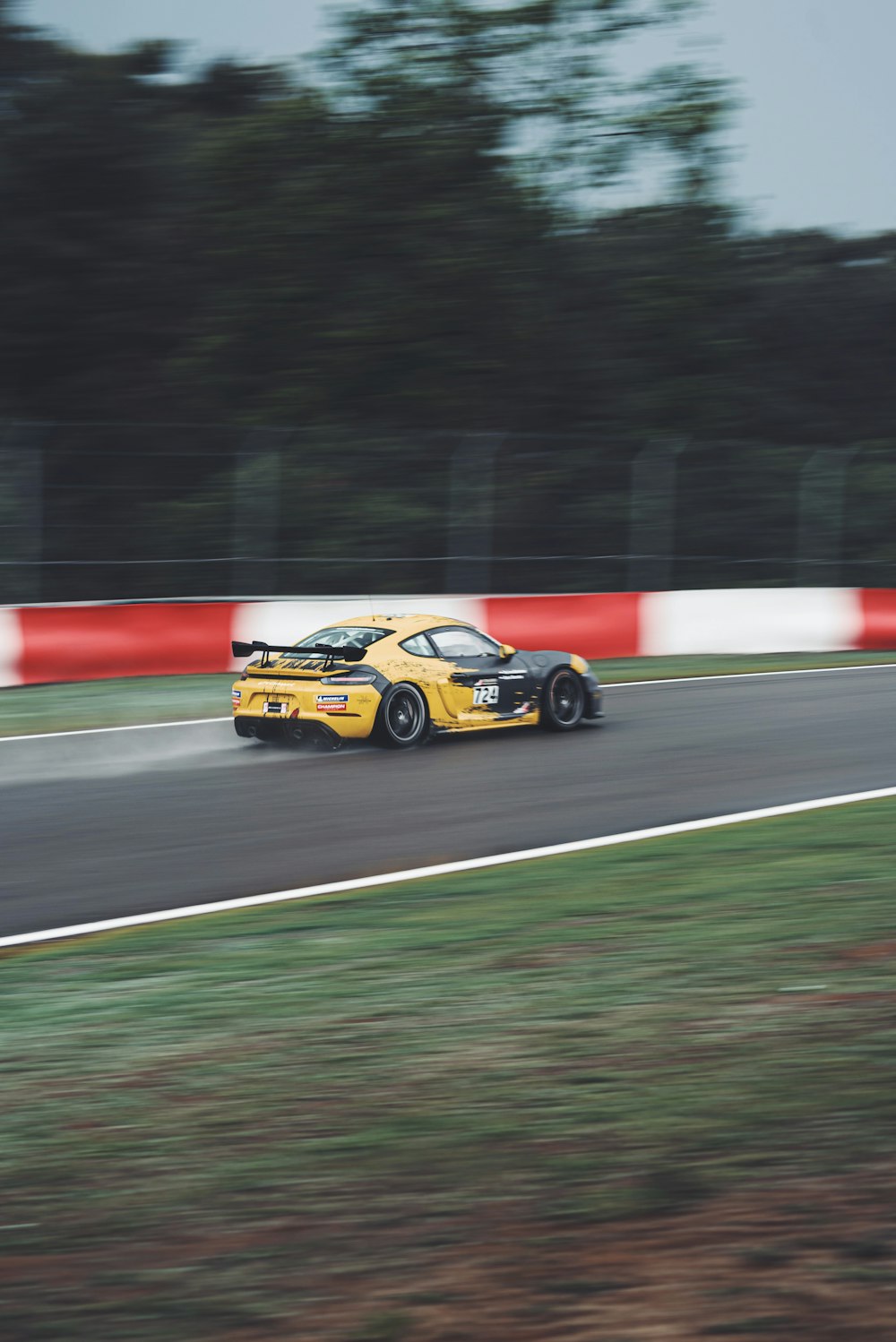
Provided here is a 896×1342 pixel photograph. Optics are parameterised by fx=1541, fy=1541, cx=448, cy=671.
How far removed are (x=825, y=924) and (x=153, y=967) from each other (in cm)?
253

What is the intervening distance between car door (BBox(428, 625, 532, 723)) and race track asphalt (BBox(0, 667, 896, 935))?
0.87 ft

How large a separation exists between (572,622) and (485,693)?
590 centimetres

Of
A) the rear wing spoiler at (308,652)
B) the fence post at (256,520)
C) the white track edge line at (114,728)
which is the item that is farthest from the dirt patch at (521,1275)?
the fence post at (256,520)

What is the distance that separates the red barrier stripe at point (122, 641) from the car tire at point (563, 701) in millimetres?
4604

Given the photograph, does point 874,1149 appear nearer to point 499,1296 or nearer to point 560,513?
point 499,1296

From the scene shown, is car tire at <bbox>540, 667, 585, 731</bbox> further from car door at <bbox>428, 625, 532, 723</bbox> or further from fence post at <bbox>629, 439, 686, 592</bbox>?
fence post at <bbox>629, 439, 686, 592</bbox>

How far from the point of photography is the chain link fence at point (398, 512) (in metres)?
15.9

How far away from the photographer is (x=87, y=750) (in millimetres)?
11453

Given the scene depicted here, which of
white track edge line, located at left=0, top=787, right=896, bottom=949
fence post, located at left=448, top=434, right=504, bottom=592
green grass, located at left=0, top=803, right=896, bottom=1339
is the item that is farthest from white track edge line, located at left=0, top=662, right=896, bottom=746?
green grass, located at left=0, top=803, right=896, bottom=1339

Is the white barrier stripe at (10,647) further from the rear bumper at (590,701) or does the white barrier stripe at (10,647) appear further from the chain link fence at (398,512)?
the rear bumper at (590,701)

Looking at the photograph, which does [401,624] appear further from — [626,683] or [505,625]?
[505,625]

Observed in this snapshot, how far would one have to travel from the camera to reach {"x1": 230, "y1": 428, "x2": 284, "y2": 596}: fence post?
16.5 metres

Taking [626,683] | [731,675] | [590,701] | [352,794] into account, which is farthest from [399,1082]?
[731,675]

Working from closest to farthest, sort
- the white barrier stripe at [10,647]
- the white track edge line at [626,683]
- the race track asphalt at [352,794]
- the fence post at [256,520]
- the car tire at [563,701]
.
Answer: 1. the race track asphalt at [352,794]
2. the white track edge line at [626,683]
3. the car tire at [563,701]
4. the white barrier stripe at [10,647]
5. the fence post at [256,520]
